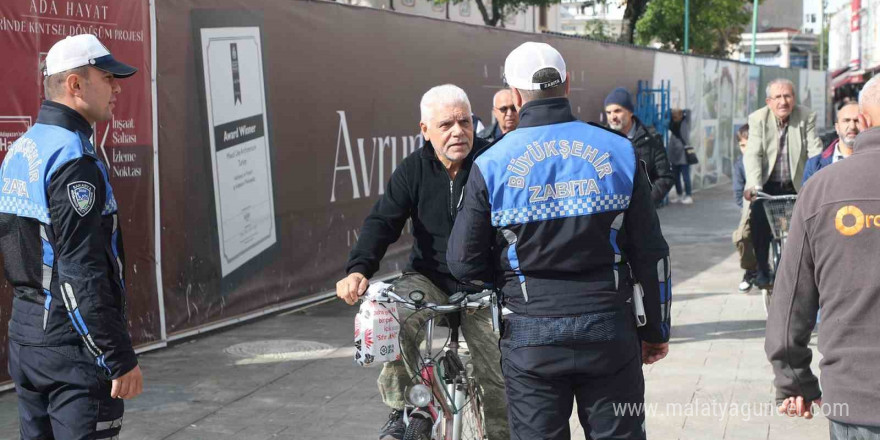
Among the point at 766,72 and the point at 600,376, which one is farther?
the point at 766,72

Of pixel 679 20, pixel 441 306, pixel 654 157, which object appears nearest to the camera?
pixel 441 306

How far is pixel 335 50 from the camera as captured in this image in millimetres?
10156

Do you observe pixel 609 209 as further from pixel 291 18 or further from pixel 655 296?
pixel 291 18

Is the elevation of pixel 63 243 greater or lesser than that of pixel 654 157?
greater

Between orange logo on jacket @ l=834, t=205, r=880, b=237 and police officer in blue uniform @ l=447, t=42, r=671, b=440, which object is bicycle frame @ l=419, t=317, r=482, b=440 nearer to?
police officer in blue uniform @ l=447, t=42, r=671, b=440

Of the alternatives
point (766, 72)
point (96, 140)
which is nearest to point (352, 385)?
point (96, 140)

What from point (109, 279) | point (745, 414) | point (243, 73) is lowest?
point (745, 414)

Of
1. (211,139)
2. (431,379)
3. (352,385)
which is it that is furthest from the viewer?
(211,139)

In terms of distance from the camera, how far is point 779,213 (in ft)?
26.6

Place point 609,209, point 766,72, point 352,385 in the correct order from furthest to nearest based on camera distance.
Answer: point 766,72, point 352,385, point 609,209

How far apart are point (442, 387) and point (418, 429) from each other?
0.75 ft

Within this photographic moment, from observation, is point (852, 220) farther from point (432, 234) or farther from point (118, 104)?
point (118, 104)

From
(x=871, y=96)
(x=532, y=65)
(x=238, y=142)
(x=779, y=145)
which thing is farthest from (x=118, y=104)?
(x=871, y=96)

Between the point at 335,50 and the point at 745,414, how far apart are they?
5.45 meters
